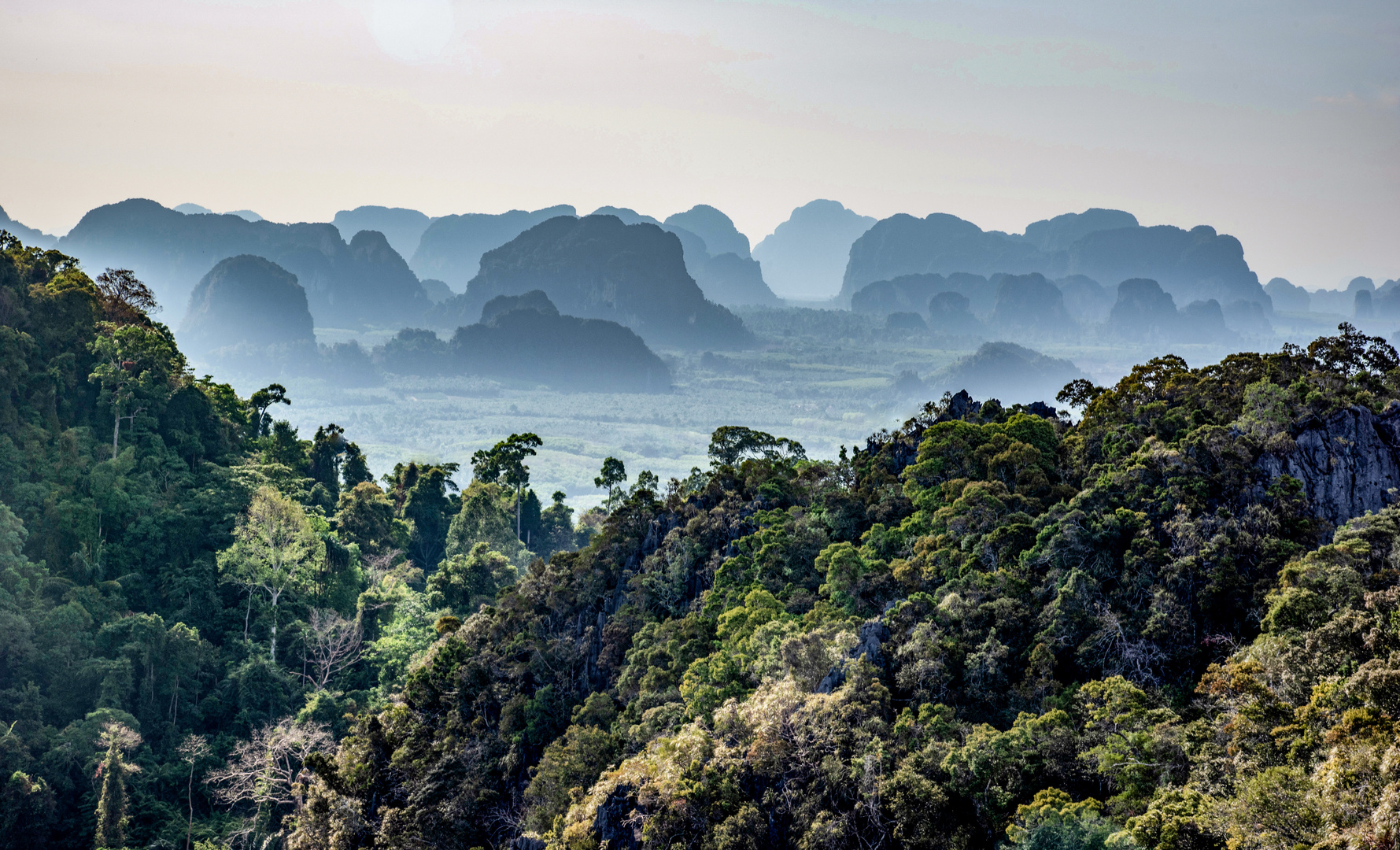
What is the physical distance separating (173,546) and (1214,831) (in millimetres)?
43092

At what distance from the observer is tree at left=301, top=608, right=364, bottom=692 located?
41.4 m

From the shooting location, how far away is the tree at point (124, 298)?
52.9 metres

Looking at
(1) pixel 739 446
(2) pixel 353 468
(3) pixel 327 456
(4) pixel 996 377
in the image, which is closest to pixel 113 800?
(1) pixel 739 446

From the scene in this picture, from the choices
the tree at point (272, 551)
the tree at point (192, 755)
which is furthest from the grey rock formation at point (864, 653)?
the tree at point (272, 551)

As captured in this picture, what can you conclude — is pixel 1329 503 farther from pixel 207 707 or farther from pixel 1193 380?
pixel 207 707

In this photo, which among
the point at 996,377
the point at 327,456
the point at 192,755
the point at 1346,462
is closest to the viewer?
the point at 1346,462

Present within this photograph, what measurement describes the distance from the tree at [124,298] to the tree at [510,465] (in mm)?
20759

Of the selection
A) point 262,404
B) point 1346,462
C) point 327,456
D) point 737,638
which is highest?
point 1346,462

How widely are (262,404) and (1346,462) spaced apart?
58053mm

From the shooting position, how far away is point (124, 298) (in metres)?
55.3

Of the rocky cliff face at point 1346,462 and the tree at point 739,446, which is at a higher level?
the rocky cliff face at point 1346,462

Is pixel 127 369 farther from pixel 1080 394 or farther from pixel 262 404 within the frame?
pixel 1080 394

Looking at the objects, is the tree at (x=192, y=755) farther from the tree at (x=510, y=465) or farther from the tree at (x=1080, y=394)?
the tree at (x=1080, y=394)

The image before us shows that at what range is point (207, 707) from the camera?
3862 centimetres
